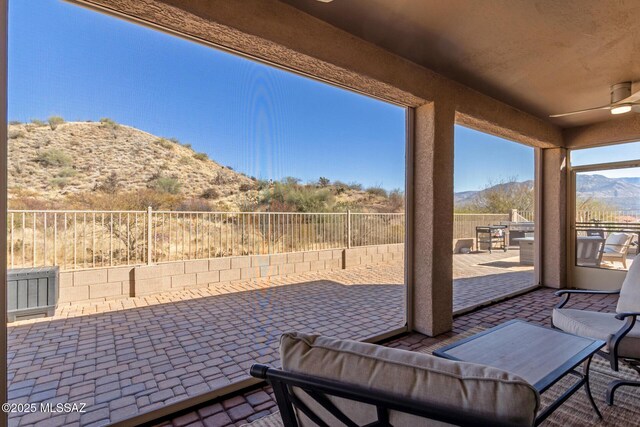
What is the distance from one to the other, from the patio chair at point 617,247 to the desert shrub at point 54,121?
282 inches

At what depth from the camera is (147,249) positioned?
4.39 meters

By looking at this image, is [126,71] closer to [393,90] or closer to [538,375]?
[393,90]

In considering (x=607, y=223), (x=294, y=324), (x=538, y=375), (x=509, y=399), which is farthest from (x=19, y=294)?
(x=607, y=223)

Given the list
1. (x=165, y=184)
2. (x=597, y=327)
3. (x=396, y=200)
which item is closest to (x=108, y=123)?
(x=165, y=184)

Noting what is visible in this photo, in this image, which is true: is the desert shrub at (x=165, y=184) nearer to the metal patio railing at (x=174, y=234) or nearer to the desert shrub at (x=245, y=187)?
the metal patio railing at (x=174, y=234)

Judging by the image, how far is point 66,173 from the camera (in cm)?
259

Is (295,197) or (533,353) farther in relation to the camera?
(295,197)

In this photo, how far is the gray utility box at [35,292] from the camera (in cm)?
258

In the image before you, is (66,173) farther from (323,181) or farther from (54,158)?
(323,181)

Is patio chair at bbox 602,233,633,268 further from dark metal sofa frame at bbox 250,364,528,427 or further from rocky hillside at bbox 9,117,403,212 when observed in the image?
dark metal sofa frame at bbox 250,364,528,427

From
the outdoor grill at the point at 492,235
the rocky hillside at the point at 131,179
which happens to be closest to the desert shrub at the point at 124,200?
the rocky hillside at the point at 131,179

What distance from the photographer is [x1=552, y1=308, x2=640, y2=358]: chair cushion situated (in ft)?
6.88

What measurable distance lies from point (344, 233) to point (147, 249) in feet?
10.1

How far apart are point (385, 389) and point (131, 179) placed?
128 inches
